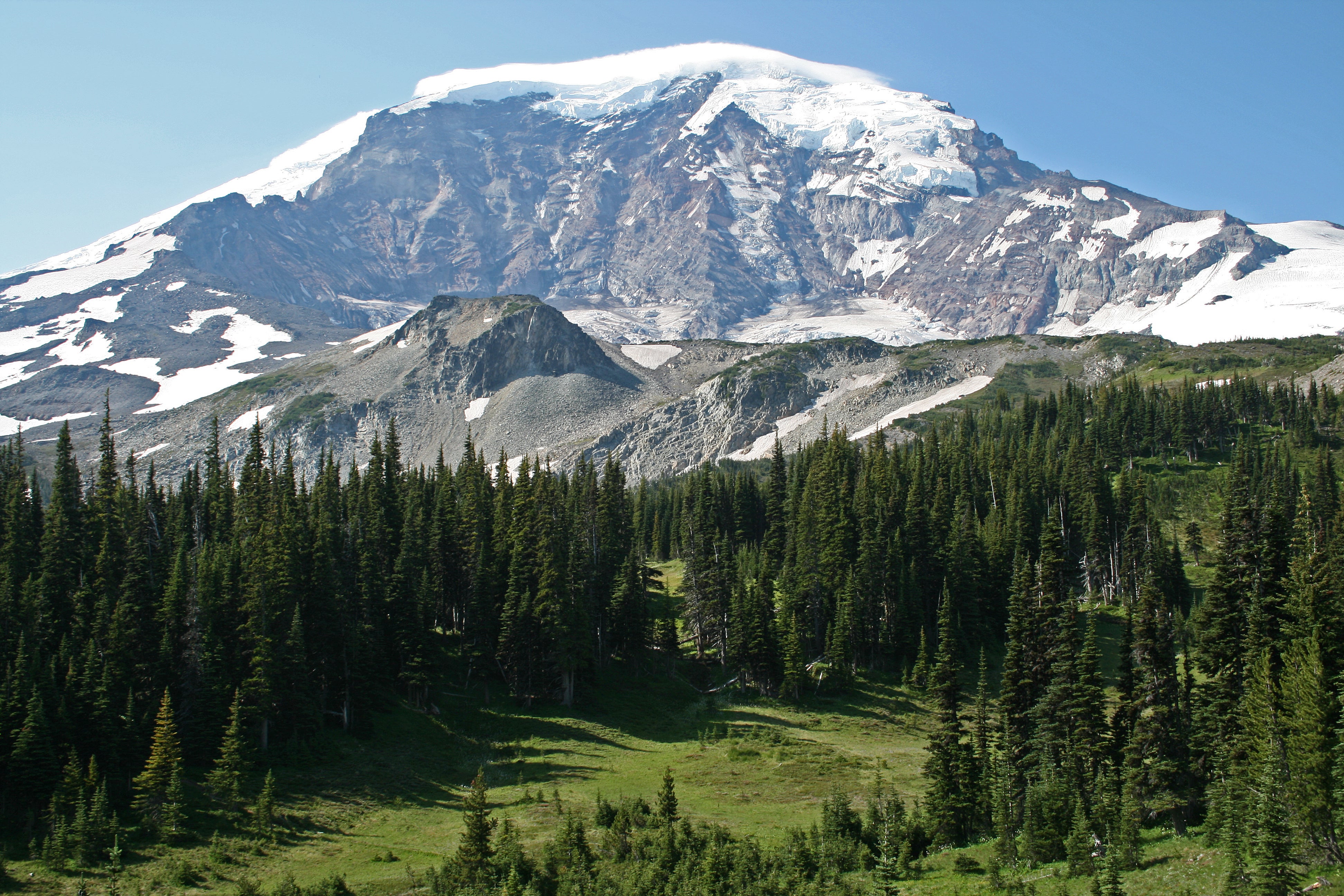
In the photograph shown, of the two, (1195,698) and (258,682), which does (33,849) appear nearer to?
(258,682)

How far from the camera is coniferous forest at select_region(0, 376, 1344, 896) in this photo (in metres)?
42.5

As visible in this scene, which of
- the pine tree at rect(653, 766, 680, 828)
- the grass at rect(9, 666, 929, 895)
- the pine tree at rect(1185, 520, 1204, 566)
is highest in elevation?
the pine tree at rect(1185, 520, 1204, 566)

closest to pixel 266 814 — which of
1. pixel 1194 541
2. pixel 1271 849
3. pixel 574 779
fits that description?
pixel 574 779

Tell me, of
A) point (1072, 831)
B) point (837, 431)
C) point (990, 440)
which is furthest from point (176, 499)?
point (990, 440)

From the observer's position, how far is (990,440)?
452 ft

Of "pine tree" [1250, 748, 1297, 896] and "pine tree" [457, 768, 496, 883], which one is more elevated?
"pine tree" [1250, 748, 1297, 896]

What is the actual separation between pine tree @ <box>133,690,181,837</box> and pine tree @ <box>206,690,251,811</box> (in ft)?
6.31

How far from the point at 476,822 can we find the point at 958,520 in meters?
71.0

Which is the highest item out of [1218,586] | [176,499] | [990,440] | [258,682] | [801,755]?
[990,440]

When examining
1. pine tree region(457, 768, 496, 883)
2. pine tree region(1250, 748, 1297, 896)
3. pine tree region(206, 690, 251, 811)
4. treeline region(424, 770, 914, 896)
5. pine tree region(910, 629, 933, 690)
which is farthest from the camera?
pine tree region(910, 629, 933, 690)

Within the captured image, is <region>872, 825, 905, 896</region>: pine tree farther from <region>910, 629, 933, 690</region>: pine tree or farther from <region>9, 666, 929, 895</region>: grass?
<region>910, 629, 933, 690</region>: pine tree

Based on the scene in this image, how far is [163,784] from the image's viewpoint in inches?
2007

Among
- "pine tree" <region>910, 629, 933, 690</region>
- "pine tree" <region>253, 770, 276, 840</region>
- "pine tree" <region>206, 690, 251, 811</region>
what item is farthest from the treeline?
"pine tree" <region>910, 629, 933, 690</region>

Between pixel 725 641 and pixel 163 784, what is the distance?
4943cm
